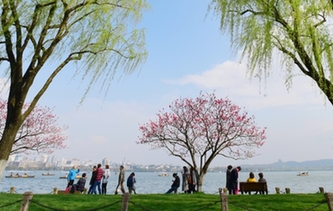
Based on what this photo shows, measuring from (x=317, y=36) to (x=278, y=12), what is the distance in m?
1.35

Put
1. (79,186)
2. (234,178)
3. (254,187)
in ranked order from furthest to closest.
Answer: (79,186), (234,178), (254,187)

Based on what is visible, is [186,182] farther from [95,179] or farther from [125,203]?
[125,203]

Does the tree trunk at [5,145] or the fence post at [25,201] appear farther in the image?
the tree trunk at [5,145]

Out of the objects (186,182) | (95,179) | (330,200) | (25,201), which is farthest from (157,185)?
(330,200)

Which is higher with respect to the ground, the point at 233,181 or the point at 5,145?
the point at 5,145

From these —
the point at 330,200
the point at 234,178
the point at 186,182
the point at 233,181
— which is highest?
the point at 234,178

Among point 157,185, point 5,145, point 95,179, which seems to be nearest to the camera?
point 5,145

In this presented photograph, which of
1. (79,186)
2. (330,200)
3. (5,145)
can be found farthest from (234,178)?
(5,145)

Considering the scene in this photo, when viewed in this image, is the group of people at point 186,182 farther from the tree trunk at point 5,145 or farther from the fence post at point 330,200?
the tree trunk at point 5,145

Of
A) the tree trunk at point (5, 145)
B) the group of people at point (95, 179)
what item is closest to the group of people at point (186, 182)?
the group of people at point (95, 179)

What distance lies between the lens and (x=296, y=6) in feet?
23.5

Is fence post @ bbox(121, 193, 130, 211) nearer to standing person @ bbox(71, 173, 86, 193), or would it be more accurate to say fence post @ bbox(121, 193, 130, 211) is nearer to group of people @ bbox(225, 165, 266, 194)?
group of people @ bbox(225, 165, 266, 194)

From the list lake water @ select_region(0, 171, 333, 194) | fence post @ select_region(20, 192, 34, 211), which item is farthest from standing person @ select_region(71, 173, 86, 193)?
fence post @ select_region(20, 192, 34, 211)

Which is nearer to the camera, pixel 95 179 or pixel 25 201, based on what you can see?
pixel 25 201
